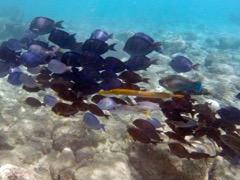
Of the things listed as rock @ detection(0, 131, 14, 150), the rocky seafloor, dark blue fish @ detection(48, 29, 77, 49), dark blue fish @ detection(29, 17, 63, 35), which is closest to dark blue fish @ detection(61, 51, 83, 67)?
dark blue fish @ detection(48, 29, 77, 49)

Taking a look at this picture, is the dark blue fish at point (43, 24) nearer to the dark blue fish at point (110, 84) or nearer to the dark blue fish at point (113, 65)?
the dark blue fish at point (113, 65)

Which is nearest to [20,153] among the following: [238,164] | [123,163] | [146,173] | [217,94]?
[123,163]

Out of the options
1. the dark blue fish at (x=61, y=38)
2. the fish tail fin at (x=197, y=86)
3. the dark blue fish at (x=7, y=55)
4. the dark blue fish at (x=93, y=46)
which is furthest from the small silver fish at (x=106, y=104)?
the dark blue fish at (x=7, y=55)

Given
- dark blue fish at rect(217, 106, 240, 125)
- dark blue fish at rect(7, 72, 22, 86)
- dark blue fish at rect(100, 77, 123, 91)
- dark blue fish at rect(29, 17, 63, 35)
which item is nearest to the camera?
dark blue fish at rect(100, 77, 123, 91)

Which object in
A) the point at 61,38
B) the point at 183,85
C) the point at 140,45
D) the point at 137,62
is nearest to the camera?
the point at 183,85

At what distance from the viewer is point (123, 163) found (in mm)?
4496

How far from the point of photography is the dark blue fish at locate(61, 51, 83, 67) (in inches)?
174

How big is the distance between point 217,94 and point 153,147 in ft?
22.2

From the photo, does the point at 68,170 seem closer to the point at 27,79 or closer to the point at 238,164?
the point at 27,79

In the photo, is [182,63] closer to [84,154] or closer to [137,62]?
[137,62]

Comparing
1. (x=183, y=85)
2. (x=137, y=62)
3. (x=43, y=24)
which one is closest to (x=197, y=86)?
(x=183, y=85)

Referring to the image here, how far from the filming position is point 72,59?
4.43 metres

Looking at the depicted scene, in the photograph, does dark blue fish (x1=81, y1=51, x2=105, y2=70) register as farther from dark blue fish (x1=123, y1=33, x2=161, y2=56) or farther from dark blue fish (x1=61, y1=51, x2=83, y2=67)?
dark blue fish (x1=123, y1=33, x2=161, y2=56)

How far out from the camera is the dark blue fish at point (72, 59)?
4.41 meters
